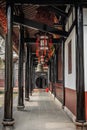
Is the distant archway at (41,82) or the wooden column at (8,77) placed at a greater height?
the wooden column at (8,77)

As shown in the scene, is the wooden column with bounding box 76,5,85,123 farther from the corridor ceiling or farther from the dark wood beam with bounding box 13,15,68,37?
the dark wood beam with bounding box 13,15,68,37

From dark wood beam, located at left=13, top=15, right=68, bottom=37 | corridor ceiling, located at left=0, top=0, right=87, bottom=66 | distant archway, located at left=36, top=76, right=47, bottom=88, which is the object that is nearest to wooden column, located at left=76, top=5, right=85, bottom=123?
corridor ceiling, located at left=0, top=0, right=87, bottom=66

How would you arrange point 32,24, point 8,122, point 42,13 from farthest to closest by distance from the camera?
point 42,13
point 32,24
point 8,122

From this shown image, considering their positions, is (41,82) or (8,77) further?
(41,82)

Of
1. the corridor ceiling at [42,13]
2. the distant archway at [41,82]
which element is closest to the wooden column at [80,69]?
the corridor ceiling at [42,13]

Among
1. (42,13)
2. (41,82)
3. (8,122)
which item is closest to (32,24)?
(42,13)

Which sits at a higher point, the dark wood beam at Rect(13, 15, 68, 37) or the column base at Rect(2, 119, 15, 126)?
the dark wood beam at Rect(13, 15, 68, 37)

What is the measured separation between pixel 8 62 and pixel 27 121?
2472 mm

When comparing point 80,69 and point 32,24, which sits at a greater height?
point 32,24

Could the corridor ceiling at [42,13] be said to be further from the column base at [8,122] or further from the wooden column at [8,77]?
the column base at [8,122]

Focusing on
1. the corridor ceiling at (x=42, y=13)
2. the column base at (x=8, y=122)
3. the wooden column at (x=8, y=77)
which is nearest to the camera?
the column base at (x=8, y=122)

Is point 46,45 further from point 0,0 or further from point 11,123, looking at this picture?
point 11,123

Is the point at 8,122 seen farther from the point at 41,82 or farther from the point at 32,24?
the point at 41,82

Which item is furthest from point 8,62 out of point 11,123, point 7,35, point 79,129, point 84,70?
point 79,129
